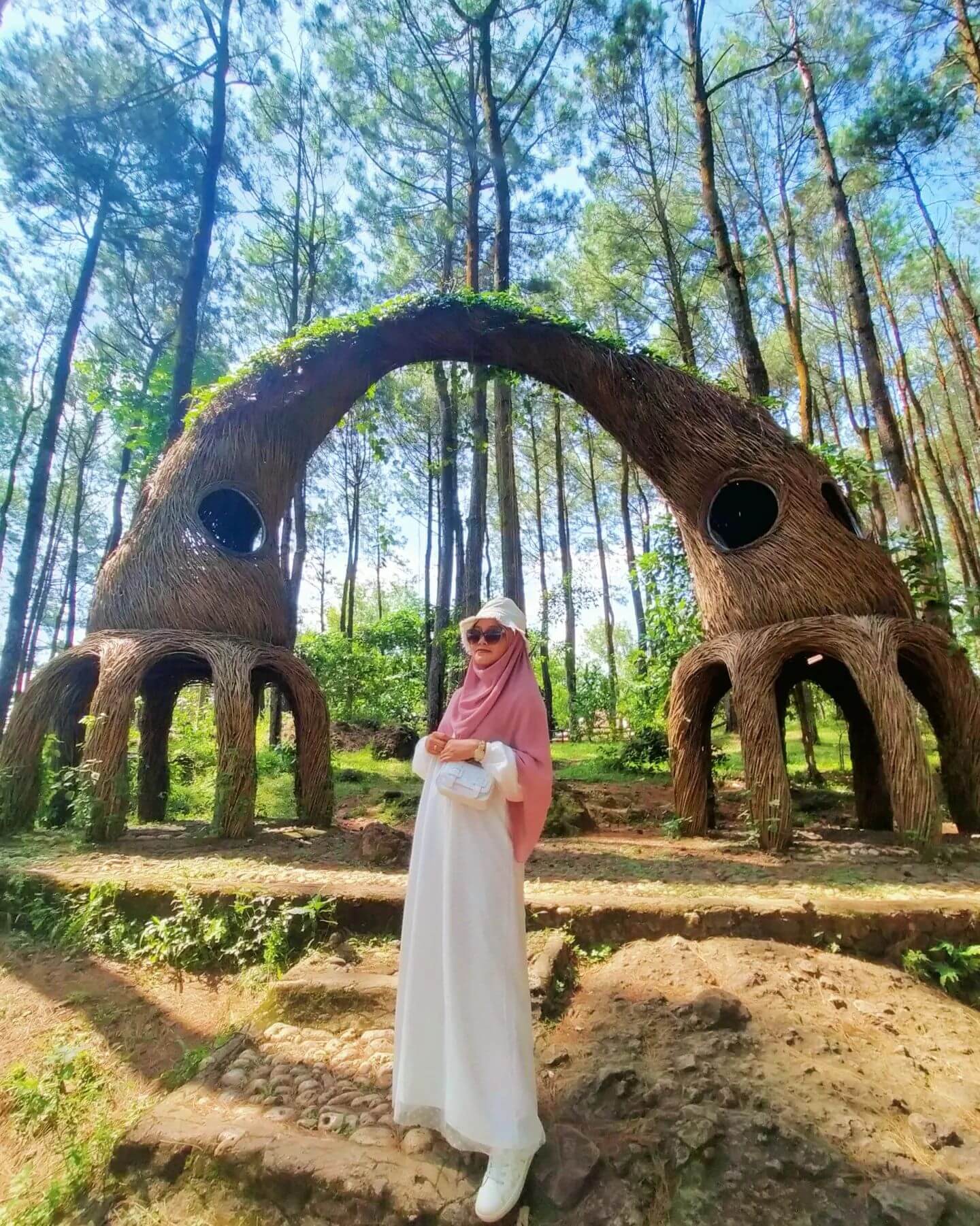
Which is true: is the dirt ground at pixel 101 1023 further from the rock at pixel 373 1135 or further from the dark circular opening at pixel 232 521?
the dark circular opening at pixel 232 521

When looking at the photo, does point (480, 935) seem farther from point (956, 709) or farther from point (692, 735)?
point (956, 709)

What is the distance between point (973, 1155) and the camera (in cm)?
193

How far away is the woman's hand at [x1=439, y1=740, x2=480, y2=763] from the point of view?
212cm

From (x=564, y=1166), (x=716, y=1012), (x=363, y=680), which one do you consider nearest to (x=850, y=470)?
(x=716, y=1012)

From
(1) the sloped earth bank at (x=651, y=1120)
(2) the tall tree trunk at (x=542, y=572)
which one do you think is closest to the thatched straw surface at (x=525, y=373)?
(1) the sloped earth bank at (x=651, y=1120)

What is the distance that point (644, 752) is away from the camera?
472 inches

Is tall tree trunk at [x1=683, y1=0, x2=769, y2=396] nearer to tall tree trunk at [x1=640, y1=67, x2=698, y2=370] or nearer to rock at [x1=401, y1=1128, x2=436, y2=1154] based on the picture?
tall tree trunk at [x1=640, y1=67, x2=698, y2=370]

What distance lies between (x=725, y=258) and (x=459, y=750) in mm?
8684

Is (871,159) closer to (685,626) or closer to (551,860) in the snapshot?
(685,626)

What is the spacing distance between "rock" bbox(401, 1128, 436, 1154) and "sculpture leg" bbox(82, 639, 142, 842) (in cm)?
432

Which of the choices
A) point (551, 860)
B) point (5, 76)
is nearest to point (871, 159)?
point (551, 860)

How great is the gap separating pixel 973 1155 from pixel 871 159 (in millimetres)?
14530

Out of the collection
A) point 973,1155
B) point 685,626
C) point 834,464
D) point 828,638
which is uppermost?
point 834,464

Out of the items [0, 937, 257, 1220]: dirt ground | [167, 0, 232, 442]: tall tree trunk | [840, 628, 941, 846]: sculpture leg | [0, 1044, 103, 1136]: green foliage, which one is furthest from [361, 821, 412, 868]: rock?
[167, 0, 232, 442]: tall tree trunk
